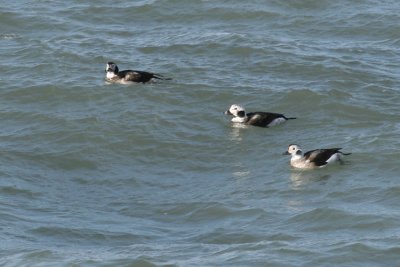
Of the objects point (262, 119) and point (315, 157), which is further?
point (262, 119)

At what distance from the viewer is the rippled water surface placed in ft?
60.2

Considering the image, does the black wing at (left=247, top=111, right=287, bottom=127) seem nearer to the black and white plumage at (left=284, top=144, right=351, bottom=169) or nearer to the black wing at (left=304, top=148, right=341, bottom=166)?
the black and white plumage at (left=284, top=144, right=351, bottom=169)

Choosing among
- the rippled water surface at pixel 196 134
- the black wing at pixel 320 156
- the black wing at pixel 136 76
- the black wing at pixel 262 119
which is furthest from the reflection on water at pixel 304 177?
the black wing at pixel 136 76

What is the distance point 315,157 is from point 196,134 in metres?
3.74

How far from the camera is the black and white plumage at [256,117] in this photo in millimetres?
24911

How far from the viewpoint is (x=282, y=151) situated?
2364 cm

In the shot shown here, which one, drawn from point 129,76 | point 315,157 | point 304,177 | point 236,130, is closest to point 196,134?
point 236,130

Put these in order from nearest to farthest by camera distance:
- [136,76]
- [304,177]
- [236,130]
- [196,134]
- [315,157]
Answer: [304,177] < [315,157] < [196,134] < [236,130] < [136,76]

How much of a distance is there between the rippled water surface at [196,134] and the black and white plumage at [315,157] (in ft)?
0.50

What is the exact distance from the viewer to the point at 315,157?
72.0 ft

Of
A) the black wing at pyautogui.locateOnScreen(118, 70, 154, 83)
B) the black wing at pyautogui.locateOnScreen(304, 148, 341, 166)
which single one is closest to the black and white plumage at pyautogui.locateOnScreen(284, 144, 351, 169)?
the black wing at pyautogui.locateOnScreen(304, 148, 341, 166)

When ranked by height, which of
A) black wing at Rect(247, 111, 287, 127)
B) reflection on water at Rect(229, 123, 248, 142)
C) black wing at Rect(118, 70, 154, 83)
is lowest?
reflection on water at Rect(229, 123, 248, 142)

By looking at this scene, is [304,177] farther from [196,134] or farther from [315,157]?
[196,134]

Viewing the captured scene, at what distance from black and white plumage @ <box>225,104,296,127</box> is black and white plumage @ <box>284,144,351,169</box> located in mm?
2651
